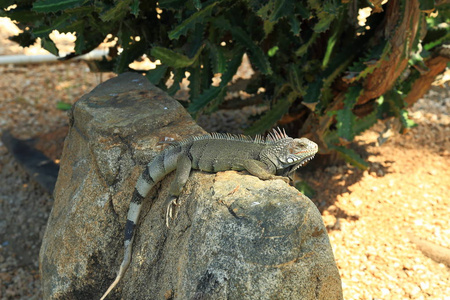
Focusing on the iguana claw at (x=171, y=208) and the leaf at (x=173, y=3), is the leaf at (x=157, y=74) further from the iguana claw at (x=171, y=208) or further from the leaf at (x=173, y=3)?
the iguana claw at (x=171, y=208)

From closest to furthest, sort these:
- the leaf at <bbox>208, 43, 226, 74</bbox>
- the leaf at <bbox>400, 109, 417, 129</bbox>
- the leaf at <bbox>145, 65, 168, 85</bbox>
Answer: the leaf at <bbox>208, 43, 226, 74</bbox>, the leaf at <bbox>145, 65, 168, 85</bbox>, the leaf at <bbox>400, 109, 417, 129</bbox>

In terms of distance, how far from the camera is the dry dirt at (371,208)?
469 cm

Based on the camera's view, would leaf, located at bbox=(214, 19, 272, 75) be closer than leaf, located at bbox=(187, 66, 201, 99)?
Yes

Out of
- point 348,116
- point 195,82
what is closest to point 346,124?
point 348,116

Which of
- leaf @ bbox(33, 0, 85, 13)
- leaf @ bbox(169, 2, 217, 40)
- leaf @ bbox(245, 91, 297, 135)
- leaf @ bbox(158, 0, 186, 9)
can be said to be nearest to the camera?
leaf @ bbox(33, 0, 85, 13)

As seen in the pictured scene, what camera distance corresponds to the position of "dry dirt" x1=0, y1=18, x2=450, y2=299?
4.69m

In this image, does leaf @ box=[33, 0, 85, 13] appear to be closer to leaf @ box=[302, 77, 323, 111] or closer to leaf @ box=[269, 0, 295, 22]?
leaf @ box=[269, 0, 295, 22]

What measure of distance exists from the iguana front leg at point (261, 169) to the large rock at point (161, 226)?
89 millimetres

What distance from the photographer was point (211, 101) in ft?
17.1

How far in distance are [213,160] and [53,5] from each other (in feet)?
7.20

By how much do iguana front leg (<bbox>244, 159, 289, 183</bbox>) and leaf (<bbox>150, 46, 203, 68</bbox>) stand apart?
1.88 m

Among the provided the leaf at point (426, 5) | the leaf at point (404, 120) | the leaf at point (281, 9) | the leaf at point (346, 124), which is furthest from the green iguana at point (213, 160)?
the leaf at point (404, 120)

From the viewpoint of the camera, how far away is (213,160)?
11.5ft

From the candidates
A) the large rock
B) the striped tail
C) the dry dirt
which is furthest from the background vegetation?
the striped tail
